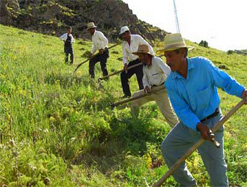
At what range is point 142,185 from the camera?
4219 millimetres

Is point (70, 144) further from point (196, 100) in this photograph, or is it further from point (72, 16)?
point (72, 16)

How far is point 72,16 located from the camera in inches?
1786

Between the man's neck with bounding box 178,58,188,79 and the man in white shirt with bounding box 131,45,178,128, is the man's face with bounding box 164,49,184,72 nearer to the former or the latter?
the man's neck with bounding box 178,58,188,79

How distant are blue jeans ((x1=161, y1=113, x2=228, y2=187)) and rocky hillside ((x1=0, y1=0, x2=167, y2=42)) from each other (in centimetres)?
3585

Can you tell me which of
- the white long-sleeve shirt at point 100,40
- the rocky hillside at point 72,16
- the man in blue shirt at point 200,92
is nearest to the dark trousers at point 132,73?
the white long-sleeve shirt at point 100,40

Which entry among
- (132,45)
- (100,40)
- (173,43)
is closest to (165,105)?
(173,43)

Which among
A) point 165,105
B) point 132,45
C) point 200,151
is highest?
point 132,45

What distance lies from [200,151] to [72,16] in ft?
146

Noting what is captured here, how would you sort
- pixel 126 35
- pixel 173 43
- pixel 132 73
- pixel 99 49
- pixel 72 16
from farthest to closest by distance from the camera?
1. pixel 72 16
2. pixel 99 49
3. pixel 132 73
4. pixel 126 35
5. pixel 173 43

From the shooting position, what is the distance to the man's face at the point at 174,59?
343cm

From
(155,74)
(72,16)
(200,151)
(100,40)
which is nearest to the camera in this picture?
(200,151)

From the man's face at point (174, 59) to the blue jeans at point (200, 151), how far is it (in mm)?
748

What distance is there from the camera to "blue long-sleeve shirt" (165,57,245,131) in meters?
3.43

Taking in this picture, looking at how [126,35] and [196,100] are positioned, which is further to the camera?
[126,35]
